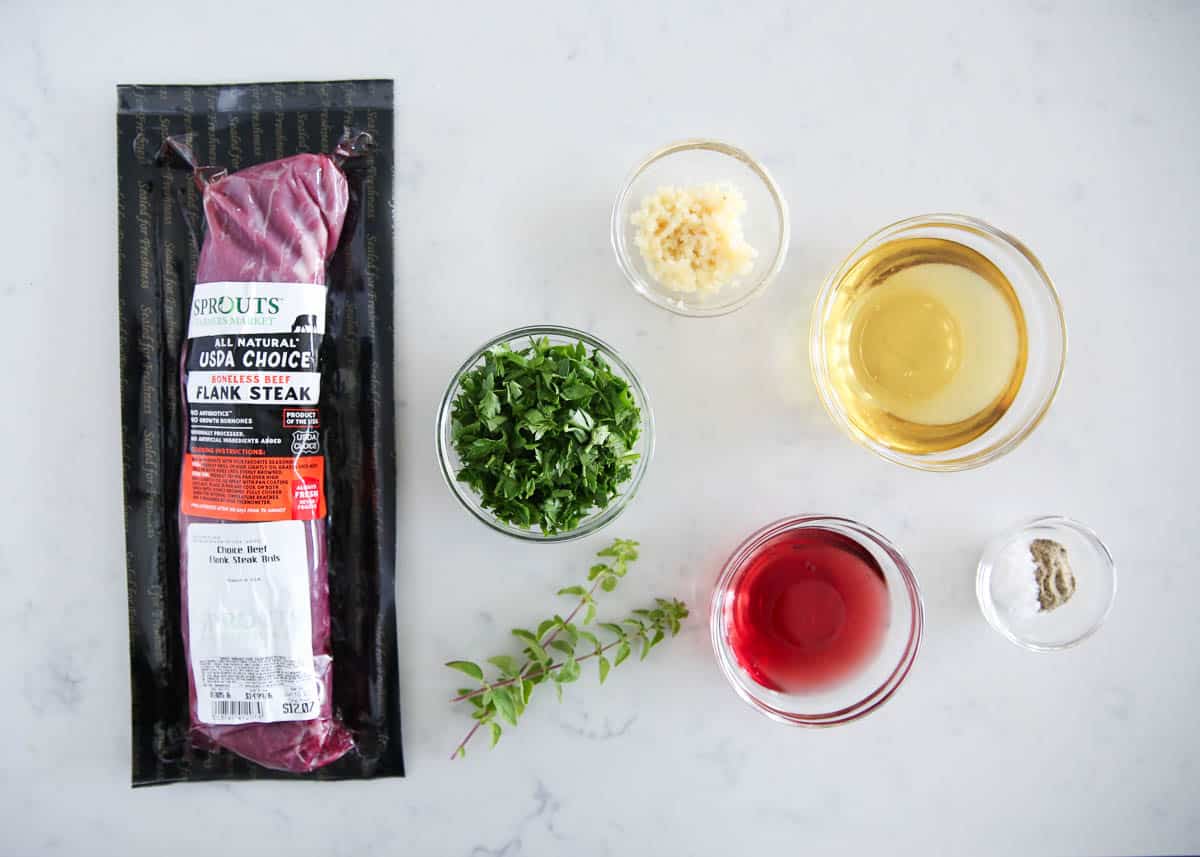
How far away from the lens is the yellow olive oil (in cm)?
109

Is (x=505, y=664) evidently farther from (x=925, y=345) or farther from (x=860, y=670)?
(x=925, y=345)

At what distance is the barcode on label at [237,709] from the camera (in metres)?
1.08

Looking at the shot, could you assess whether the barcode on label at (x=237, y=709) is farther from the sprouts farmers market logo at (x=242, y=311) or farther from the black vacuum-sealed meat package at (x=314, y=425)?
the sprouts farmers market logo at (x=242, y=311)

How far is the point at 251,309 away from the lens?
3.39 feet

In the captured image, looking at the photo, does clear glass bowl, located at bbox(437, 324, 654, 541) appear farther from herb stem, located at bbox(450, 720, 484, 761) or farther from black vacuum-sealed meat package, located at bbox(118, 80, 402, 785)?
herb stem, located at bbox(450, 720, 484, 761)

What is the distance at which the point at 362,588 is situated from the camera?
1.14 meters

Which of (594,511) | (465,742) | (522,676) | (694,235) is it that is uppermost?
(694,235)

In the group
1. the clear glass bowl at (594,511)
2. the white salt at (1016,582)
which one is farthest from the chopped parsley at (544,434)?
the white salt at (1016,582)

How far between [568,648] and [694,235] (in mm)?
612

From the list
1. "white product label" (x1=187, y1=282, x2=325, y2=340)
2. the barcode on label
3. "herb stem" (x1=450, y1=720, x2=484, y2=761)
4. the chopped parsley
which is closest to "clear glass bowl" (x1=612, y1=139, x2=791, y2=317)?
the chopped parsley

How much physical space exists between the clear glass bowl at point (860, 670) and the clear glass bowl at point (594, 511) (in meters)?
0.19

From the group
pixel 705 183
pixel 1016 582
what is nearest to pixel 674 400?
pixel 705 183

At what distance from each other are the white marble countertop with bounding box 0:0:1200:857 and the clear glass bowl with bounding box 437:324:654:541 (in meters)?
0.07

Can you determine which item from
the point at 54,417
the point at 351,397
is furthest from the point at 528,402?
the point at 54,417
